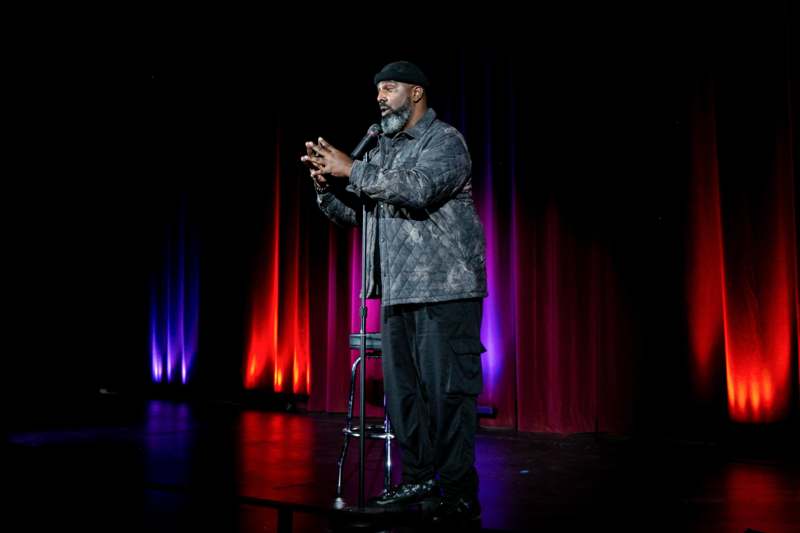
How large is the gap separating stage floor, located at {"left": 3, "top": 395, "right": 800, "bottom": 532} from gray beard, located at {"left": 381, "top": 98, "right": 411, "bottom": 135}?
1147 millimetres

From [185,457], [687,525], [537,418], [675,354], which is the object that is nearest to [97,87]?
[185,457]

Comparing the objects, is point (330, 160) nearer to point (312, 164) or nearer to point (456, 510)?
point (312, 164)

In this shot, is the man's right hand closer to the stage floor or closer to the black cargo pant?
the black cargo pant

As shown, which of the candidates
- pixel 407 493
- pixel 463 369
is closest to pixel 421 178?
pixel 463 369

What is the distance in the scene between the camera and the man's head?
7.06 ft

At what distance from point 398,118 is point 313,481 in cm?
144

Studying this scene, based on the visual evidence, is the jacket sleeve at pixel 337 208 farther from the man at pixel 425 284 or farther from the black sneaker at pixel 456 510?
the black sneaker at pixel 456 510

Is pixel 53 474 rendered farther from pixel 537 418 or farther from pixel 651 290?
pixel 651 290

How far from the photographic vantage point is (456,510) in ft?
6.45

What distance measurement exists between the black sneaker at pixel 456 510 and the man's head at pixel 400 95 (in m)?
1.12

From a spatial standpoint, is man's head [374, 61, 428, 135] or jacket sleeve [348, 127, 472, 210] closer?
jacket sleeve [348, 127, 472, 210]

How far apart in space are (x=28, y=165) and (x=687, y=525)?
5958 millimetres

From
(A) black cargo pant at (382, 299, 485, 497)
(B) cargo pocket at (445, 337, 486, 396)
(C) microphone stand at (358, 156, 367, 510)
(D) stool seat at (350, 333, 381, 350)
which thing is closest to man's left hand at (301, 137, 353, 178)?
(C) microphone stand at (358, 156, 367, 510)

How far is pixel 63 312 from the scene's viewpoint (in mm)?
6477
